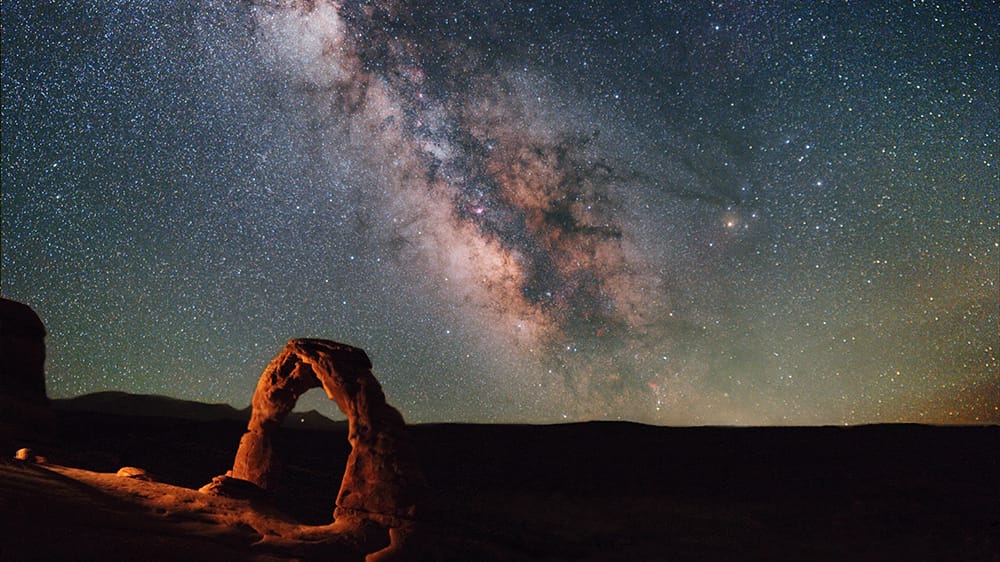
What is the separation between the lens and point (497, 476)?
34.0 meters

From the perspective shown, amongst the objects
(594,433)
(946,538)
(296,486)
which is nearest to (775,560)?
(946,538)

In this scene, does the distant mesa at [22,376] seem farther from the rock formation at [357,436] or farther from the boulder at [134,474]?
the rock formation at [357,436]

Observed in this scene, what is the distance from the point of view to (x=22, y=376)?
18.5m

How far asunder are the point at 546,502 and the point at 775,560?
12.8 meters

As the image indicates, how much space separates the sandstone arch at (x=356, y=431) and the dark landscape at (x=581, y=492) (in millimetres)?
724

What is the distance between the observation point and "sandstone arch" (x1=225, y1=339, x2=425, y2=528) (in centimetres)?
1290

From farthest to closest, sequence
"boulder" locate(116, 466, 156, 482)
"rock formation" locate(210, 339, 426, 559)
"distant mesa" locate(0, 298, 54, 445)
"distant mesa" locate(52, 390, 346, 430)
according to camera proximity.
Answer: "distant mesa" locate(52, 390, 346, 430) < "distant mesa" locate(0, 298, 54, 445) < "rock formation" locate(210, 339, 426, 559) < "boulder" locate(116, 466, 156, 482)

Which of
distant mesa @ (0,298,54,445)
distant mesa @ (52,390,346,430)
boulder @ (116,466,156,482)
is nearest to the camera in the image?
boulder @ (116,466,156,482)

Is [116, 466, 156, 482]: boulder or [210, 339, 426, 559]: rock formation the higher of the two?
[210, 339, 426, 559]: rock formation

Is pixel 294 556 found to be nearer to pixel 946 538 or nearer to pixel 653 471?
pixel 946 538

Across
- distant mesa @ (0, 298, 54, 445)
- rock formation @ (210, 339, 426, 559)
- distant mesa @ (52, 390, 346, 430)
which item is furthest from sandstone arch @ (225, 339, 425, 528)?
distant mesa @ (52, 390, 346, 430)

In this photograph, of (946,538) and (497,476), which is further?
(497,476)

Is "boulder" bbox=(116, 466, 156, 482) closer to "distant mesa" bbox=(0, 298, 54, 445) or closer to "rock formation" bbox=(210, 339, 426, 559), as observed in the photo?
"rock formation" bbox=(210, 339, 426, 559)

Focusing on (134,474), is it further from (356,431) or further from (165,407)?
(165,407)
